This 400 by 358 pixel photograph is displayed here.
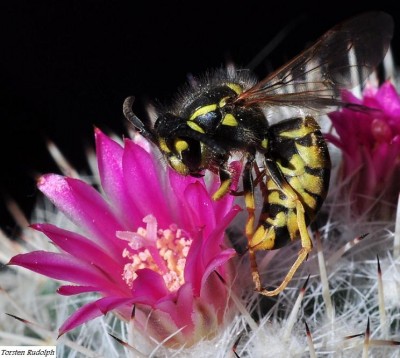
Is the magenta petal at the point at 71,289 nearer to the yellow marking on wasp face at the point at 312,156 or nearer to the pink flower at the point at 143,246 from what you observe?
the pink flower at the point at 143,246

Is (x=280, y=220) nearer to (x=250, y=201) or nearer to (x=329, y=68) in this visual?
(x=250, y=201)

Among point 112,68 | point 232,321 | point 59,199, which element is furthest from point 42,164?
point 232,321

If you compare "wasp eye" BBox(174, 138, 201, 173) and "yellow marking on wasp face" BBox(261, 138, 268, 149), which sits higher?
"wasp eye" BBox(174, 138, 201, 173)

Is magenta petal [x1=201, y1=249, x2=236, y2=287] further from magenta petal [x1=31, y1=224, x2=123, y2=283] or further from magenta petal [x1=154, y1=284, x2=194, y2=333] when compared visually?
magenta petal [x1=31, y1=224, x2=123, y2=283]

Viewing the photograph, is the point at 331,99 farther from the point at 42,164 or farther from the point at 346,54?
the point at 42,164

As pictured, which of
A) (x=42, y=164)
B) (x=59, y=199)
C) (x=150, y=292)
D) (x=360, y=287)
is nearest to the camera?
(x=150, y=292)

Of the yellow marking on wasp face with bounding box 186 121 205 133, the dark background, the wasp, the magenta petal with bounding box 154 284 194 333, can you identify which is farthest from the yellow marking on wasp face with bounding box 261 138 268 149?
the dark background
